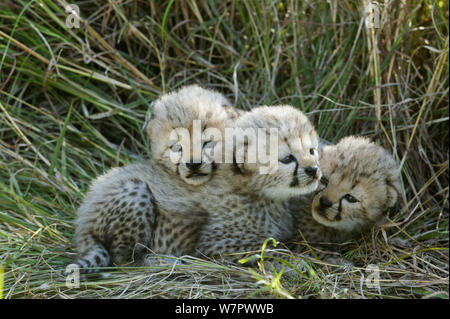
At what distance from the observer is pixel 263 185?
3000 mm

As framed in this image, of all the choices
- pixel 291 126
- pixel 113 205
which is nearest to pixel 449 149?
pixel 291 126

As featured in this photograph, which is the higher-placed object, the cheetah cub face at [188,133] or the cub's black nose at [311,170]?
the cheetah cub face at [188,133]

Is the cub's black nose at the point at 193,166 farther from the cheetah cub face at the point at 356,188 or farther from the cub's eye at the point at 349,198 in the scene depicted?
the cub's eye at the point at 349,198

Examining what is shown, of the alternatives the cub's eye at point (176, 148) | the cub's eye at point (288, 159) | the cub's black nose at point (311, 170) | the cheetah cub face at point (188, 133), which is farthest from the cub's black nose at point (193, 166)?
the cub's black nose at point (311, 170)

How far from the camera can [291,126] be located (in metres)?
2.90

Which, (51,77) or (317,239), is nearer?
(317,239)

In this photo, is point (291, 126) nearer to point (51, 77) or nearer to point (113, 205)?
point (113, 205)

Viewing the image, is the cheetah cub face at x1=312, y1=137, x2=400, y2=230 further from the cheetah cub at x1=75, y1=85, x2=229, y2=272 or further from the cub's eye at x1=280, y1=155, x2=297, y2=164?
Answer: the cheetah cub at x1=75, y1=85, x2=229, y2=272

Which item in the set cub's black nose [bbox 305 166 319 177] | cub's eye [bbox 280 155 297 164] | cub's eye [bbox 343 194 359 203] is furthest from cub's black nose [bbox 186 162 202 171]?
cub's eye [bbox 343 194 359 203]

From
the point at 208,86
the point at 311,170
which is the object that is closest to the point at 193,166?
the point at 311,170

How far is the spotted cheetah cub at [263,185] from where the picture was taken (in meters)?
2.87

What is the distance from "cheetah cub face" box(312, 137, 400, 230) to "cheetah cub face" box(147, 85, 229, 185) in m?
0.65
